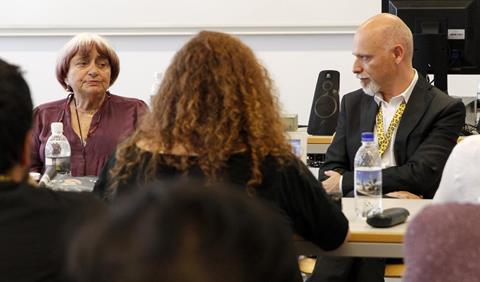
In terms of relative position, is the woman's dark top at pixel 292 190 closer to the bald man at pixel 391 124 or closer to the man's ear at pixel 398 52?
the bald man at pixel 391 124

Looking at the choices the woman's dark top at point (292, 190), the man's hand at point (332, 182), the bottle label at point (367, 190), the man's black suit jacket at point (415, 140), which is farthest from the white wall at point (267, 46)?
the woman's dark top at point (292, 190)

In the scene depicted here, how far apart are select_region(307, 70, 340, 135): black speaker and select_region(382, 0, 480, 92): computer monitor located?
436 mm

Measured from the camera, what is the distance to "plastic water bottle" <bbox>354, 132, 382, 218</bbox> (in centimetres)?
252

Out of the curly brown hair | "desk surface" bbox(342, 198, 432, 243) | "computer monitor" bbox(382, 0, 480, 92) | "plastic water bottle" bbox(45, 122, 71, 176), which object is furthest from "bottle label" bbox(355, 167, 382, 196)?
"computer monitor" bbox(382, 0, 480, 92)

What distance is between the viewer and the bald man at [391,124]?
298 cm

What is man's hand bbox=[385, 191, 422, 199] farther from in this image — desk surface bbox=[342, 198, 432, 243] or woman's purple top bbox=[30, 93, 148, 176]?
woman's purple top bbox=[30, 93, 148, 176]

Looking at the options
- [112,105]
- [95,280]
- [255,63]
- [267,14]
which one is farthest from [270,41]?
[95,280]

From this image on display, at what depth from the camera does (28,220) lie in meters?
1.41

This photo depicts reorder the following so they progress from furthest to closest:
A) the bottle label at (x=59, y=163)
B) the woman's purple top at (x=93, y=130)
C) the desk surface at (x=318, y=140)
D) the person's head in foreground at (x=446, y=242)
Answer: the desk surface at (x=318, y=140)
the woman's purple top at (x=93, y=130)
the bottle label at (x=59, y=163)
the person's head in foreground at (x=446, y=242)

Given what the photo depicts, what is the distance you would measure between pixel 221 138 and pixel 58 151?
1.49 m

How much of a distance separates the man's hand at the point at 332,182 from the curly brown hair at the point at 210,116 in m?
1.05

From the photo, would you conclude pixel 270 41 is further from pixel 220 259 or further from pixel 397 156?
pixel 220 259

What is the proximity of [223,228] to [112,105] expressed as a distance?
8.97ft

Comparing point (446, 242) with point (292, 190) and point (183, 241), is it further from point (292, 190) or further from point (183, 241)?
point (292, 190)
